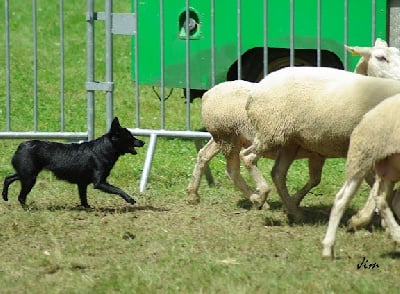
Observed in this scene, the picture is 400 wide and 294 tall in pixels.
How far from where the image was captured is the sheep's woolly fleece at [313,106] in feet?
23.3

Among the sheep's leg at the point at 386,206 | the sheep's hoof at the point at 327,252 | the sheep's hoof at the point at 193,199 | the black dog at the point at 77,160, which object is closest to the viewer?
the sheep's hoof at the point at 327,252

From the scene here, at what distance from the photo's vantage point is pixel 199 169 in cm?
895

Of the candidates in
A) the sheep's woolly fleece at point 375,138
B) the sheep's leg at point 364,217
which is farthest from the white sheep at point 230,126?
the sheep's woolly fleece at point 375,138

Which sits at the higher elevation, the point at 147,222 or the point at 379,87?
the point at 379,87

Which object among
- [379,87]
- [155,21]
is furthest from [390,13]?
[379,87]

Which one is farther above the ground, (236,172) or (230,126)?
(230,126)

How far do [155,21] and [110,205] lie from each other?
3.14m

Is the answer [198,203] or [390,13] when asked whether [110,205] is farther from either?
[390,13]

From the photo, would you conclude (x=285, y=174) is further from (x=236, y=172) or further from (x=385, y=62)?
(x=385, y=62)

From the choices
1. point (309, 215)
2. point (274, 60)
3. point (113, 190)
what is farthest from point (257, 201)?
Answer: point (274, 60)

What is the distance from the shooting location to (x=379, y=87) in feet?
23.4

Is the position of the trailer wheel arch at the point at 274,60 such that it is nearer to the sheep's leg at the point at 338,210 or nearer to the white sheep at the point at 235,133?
the white sheep at the point at 235,133

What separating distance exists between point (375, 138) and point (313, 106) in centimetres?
86

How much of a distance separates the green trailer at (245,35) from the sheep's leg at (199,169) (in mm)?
1528
